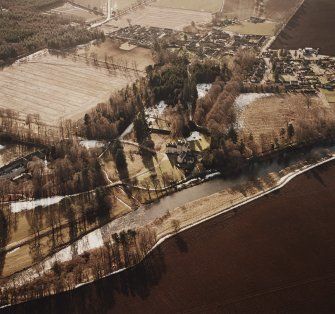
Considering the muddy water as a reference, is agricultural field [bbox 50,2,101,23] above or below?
below

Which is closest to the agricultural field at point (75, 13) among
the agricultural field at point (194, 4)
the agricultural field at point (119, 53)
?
the agricultural field at point (194, 4)

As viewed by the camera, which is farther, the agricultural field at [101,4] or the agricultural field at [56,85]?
the agricultural field at [101,4]

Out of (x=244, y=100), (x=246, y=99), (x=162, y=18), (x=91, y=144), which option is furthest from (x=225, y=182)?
(x=162, y=18)

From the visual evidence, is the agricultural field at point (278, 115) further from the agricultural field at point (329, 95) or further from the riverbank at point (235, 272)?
the riverbank at point (235, 272)

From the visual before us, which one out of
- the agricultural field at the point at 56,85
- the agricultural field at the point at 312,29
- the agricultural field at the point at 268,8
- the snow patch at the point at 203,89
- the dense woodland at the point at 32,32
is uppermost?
the agricultural field at the point at 312,29

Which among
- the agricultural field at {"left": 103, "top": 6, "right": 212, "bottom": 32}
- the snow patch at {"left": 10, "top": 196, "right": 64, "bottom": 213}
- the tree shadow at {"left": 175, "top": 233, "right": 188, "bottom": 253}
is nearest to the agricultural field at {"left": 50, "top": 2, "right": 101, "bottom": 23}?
the agricultural field at {"left": 103, "top": 6, "right": 212, "bottom": 32}

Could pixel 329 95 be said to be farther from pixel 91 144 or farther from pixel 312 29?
pixel 91 144

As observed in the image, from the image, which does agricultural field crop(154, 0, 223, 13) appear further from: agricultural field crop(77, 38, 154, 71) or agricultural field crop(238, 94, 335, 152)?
agricultural field crop(238, 94, 335, 152)
